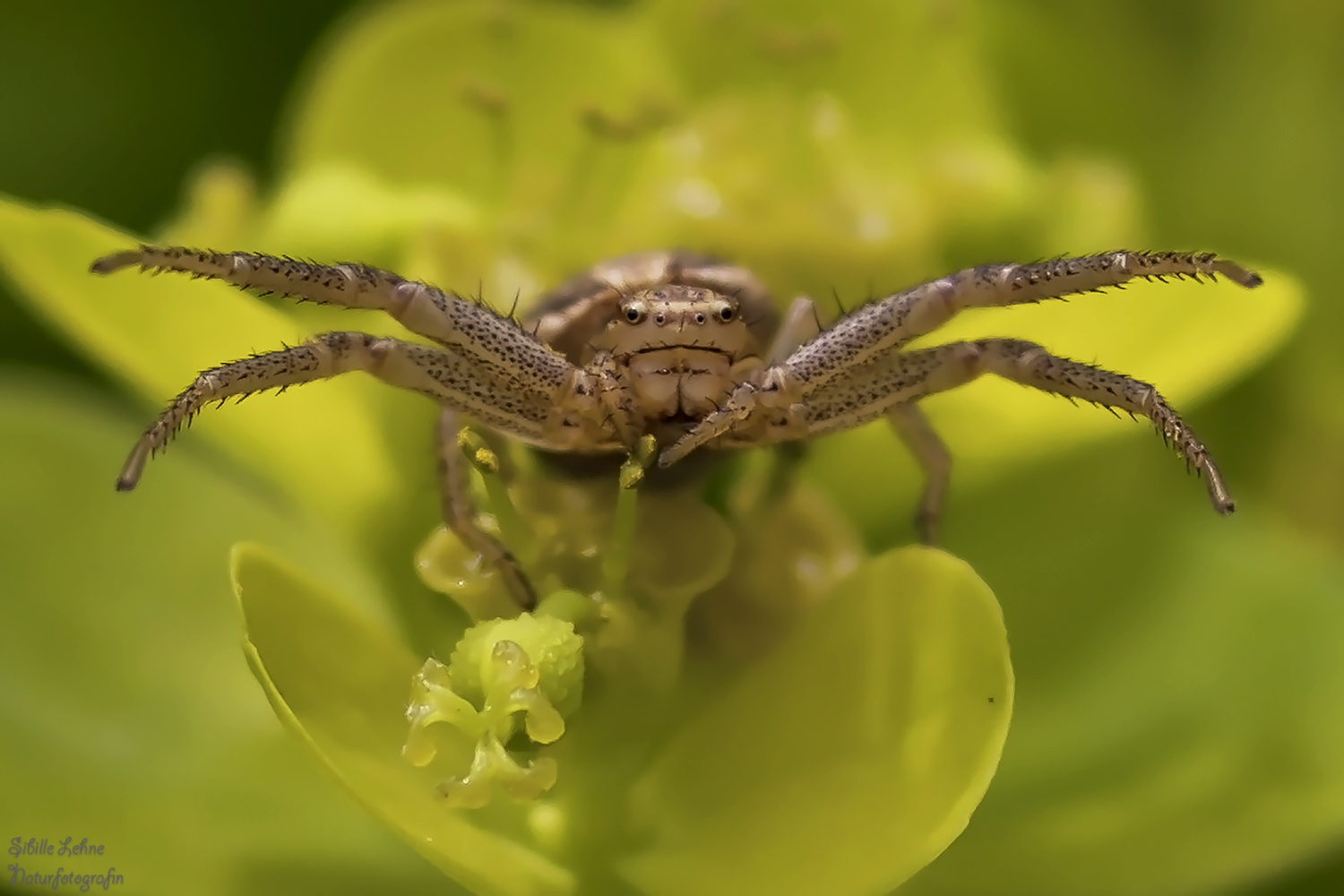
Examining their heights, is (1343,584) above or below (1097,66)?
below

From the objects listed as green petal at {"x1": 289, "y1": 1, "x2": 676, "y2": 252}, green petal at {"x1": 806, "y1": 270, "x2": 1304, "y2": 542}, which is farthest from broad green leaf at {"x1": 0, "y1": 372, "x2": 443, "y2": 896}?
green petal at {"x1": 806, "y1": 270, "x2": 1304, "y2": 542}

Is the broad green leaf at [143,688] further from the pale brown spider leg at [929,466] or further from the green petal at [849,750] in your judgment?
the pale brown spider leg at [929,466]

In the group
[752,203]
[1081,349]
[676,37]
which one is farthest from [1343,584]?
[676,37]

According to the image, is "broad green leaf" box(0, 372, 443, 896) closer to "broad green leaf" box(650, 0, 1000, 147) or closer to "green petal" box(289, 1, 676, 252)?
"green petal" box(289, 1, 676, 252)

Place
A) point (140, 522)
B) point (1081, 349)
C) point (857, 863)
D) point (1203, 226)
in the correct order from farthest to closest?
point (1203, 226), point (140, 522), point (1081, 349), point (857, 863)

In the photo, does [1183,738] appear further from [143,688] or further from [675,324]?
[143,688]

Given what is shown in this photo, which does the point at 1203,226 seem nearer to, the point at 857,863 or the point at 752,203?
the point at 752,203
